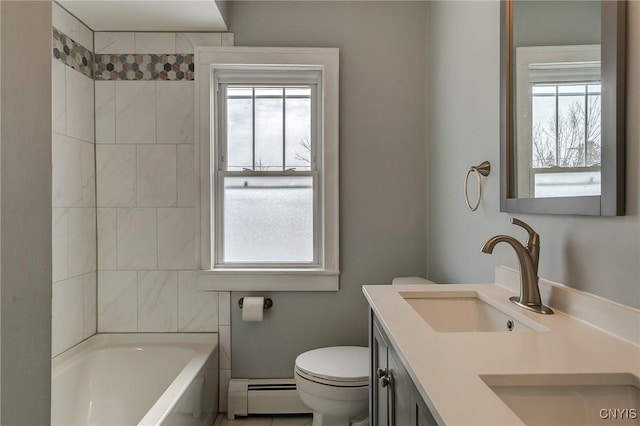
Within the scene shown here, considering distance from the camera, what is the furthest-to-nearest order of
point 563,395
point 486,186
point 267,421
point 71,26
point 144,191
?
point 144,191 → point 267,421 → point 71,26 → point 486,186 → point 563,395

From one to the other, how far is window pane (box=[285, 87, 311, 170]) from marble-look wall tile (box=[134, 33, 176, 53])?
0.74m

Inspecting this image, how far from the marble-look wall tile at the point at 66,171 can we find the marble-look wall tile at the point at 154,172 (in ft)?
1.01

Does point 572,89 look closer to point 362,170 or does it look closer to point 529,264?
point 529,264

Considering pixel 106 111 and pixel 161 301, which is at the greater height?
pixel 106 111

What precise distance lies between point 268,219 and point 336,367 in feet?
3.21

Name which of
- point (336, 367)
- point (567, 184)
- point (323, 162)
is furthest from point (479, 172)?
point (336, 367)

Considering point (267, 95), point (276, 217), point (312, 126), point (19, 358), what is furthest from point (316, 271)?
point (19, 358)

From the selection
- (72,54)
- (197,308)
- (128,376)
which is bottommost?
(128,376)

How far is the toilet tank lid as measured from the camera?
1.71 m

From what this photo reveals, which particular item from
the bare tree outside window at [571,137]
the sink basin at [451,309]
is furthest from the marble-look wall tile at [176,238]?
the bare tree outside window at [571,137]

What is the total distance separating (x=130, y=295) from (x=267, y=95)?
4.88 feet

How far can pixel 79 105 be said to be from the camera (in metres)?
2.10

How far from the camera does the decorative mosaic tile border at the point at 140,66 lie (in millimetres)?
2232

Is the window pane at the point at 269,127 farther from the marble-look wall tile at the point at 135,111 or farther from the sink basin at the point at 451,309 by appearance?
the sink basin at the point at 451,309
